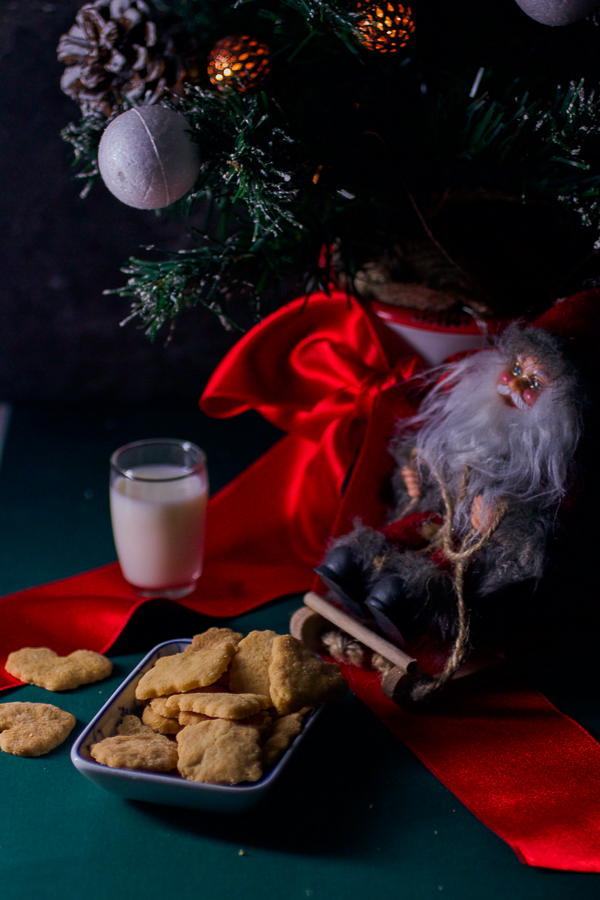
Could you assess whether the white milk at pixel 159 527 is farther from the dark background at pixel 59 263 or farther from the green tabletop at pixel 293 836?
the dark background at pixel 59 263

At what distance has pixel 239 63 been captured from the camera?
712 millimetres

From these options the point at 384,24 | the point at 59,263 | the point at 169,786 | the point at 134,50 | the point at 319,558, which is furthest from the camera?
the point at 59,263

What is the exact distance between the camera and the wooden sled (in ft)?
2.21

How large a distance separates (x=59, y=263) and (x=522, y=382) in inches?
31.9

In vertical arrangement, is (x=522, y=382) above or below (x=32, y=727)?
above

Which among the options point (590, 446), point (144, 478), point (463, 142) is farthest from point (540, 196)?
point (144, 478)

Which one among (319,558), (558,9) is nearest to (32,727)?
(319,558)

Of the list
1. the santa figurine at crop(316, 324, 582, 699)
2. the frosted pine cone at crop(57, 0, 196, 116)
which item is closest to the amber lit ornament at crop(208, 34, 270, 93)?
the frosted pine cone at crop(57, 0, 196, 116)

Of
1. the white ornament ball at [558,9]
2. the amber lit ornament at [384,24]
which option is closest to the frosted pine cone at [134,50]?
the amber lit ornament at [384,24]

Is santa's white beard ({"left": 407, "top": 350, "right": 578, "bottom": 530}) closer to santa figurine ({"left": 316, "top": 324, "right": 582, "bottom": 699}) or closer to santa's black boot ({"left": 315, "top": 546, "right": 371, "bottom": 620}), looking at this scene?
santa figurine ({"left": 316, "top": 324, "right": 582, "bottom": 699})

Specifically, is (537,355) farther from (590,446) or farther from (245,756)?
(245,756)

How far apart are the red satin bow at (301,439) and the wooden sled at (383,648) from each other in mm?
108

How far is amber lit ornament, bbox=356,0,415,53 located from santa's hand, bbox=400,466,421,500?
39 centimetres

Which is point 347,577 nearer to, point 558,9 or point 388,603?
point 388,603
